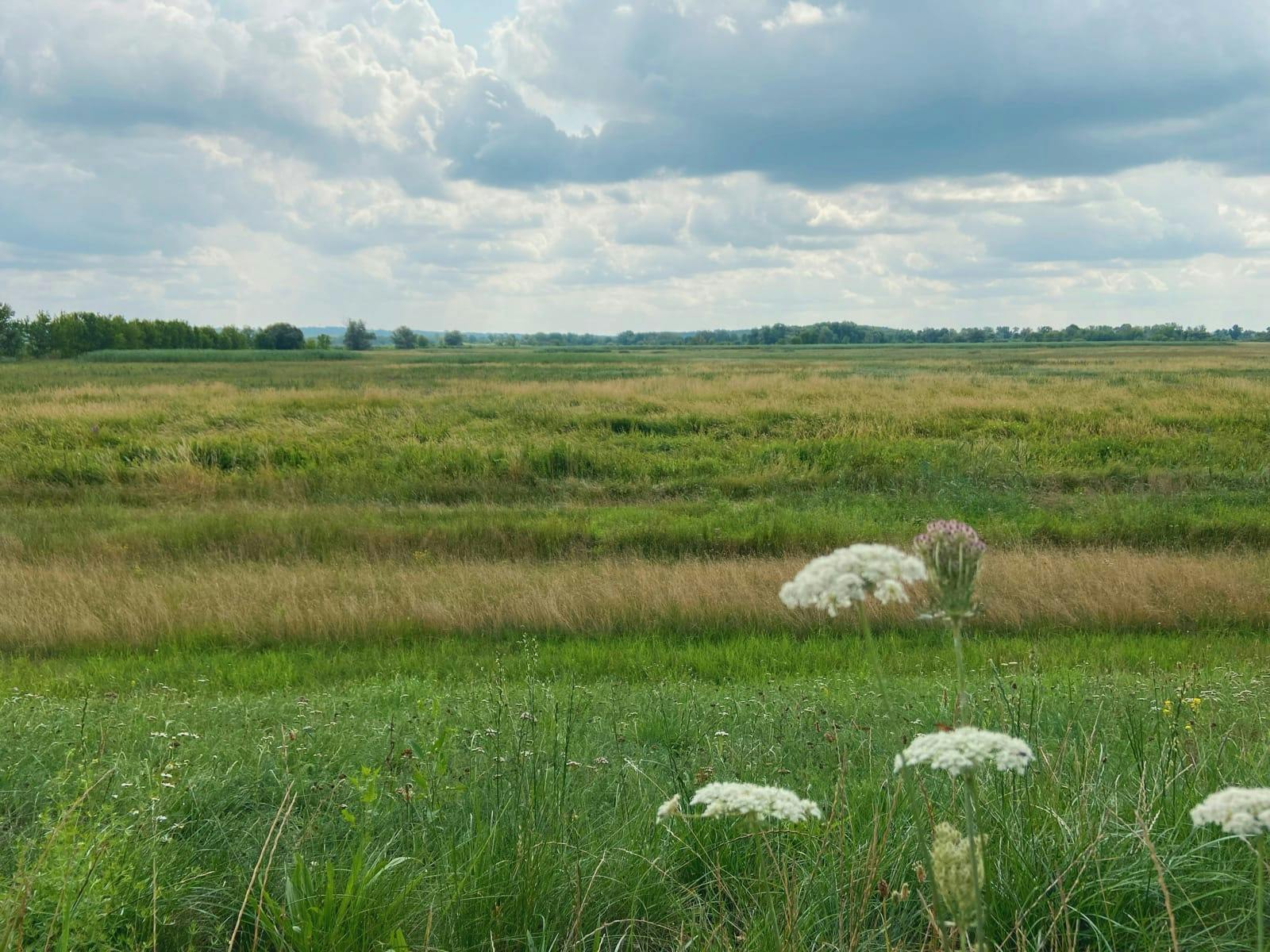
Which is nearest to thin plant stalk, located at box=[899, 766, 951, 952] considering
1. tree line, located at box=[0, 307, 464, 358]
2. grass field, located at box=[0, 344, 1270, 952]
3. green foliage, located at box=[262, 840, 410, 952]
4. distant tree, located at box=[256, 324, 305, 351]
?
grass field, located at box=[0, 344, 1270, 952]

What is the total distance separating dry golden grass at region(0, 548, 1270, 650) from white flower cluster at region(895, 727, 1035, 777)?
981cm

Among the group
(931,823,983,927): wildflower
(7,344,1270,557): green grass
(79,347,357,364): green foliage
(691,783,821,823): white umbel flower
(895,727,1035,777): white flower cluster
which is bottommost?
(7,344,1270,557): green grass

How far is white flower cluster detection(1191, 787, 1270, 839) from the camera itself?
5.88 ft

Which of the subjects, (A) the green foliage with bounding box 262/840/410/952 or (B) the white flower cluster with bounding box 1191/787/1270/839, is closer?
(B) the white flower cluster with bounding box 1191/787/1270/839

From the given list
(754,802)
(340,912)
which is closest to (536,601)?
(340,912)

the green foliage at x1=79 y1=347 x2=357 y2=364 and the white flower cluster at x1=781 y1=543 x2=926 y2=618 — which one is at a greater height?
the green foliage at x1=79 y1=347 x2=357 y2=364

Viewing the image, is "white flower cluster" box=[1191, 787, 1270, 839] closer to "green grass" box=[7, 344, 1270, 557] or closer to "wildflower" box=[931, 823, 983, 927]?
"wildflower" box=[931, 823, 983, 927]

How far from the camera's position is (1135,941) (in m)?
3.14

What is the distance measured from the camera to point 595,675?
32.4 feet

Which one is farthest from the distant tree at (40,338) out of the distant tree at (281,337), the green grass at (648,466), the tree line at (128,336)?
the green grass at (648,466)

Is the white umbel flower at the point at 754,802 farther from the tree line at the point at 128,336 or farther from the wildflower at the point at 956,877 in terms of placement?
the tree line at the point at 128,336

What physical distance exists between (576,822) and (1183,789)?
2610mm

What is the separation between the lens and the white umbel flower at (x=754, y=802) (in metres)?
2.24

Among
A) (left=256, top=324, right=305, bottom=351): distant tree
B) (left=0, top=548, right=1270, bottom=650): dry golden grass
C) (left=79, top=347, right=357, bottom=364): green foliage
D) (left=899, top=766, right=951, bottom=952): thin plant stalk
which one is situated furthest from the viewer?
(left=256, top=324, right=305, bottom=351): distant tree
